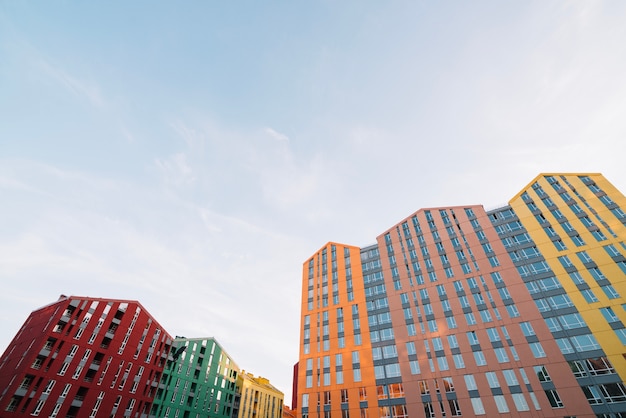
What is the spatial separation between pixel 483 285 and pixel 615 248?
60.0ft

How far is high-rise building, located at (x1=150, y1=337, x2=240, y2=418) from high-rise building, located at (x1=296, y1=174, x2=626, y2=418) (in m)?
36.2

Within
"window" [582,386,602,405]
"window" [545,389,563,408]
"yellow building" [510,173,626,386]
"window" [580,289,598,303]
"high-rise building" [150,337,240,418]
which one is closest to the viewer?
"window" [582,386,602,405]

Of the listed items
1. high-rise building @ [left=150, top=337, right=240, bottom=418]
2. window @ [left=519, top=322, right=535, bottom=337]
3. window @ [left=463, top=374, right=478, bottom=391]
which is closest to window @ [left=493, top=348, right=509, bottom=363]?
window @ [left=519, top=322, right=535, bottom=337]

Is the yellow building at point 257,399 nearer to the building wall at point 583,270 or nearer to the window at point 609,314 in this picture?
the building wall at point 583,270

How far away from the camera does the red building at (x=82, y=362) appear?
5100 centimetres

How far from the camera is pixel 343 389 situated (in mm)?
51938

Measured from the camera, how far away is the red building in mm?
51000

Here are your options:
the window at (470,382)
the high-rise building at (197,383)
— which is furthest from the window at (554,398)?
the high-rise building at (197,383)

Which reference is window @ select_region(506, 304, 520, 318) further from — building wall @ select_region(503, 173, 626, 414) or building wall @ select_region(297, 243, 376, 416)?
building wall @ select_region(297, 243, 376, 416)

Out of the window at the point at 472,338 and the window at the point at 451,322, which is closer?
the window at the point at 472,338

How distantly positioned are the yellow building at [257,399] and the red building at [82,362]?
28.7 m

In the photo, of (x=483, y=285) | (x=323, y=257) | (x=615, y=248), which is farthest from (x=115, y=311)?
(x=615, y=248)

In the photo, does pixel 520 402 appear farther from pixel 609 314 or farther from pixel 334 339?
pixel 334 339

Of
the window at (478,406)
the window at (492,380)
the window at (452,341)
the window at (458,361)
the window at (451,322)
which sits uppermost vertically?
the window at (451,322)
